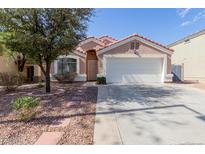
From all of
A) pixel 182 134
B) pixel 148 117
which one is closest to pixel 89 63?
pixel 148 117

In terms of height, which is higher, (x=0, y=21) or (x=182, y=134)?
(x=0, y=21)

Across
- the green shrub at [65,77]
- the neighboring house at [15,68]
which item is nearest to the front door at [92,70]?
the green shrub at [65,77]

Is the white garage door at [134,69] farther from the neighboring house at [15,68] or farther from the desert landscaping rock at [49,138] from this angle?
the desert landscaping rock at [49,138]

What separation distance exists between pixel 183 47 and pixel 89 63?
1177 centimetres

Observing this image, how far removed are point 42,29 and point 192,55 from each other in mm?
16908

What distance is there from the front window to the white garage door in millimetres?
3213

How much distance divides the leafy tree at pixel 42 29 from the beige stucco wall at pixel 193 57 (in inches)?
547

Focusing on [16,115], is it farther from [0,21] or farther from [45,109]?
[0,21]

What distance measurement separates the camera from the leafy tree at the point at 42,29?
8.37 metres

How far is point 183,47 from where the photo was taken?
22625 mm

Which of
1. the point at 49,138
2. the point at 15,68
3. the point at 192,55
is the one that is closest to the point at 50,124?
the point at 49,138

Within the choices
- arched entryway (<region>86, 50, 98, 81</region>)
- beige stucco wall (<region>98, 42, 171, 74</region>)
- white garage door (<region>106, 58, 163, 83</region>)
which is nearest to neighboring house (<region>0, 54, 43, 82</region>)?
arched entryway (<region>86, 50, 98, 81</region>)

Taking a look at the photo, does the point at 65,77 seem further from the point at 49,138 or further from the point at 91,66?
the point at 49,138

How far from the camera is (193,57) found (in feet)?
66.8
